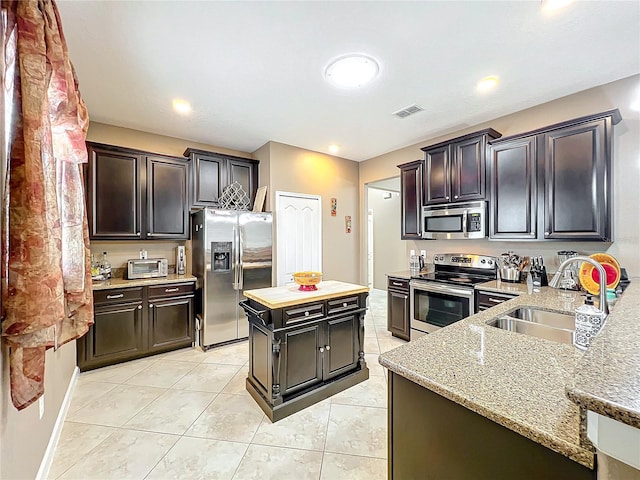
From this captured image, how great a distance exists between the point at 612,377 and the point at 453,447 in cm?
50

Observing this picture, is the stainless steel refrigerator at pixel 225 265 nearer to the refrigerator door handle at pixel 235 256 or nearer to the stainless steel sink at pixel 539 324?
the refrigerator door handle at pixel 235 256

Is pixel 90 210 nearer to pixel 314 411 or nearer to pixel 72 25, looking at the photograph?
pixel 72 25

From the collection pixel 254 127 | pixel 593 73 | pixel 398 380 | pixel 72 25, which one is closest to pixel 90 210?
pixel 72 25

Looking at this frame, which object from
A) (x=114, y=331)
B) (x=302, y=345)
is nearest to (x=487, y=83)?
(x=302, y=345)

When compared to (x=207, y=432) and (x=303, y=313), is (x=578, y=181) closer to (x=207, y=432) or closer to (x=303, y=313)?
(x=303, y=313)

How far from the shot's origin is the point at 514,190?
289 centimetres

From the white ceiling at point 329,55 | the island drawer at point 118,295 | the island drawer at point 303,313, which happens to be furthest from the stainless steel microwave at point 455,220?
the island drawer at point 118,295

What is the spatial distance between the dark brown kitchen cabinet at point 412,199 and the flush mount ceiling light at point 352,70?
5.28 feet

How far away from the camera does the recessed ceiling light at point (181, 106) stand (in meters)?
2.90

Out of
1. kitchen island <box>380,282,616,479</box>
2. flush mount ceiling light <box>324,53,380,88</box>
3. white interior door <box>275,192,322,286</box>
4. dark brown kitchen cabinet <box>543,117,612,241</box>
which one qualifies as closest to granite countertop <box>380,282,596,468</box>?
kitchen island <box>380,282,616,479</box>

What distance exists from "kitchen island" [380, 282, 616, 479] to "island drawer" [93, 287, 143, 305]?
3077 millimetres

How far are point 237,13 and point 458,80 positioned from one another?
6.39ft

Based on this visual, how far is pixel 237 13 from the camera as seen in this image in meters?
1.79

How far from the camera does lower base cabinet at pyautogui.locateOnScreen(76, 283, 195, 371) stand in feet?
9.50
